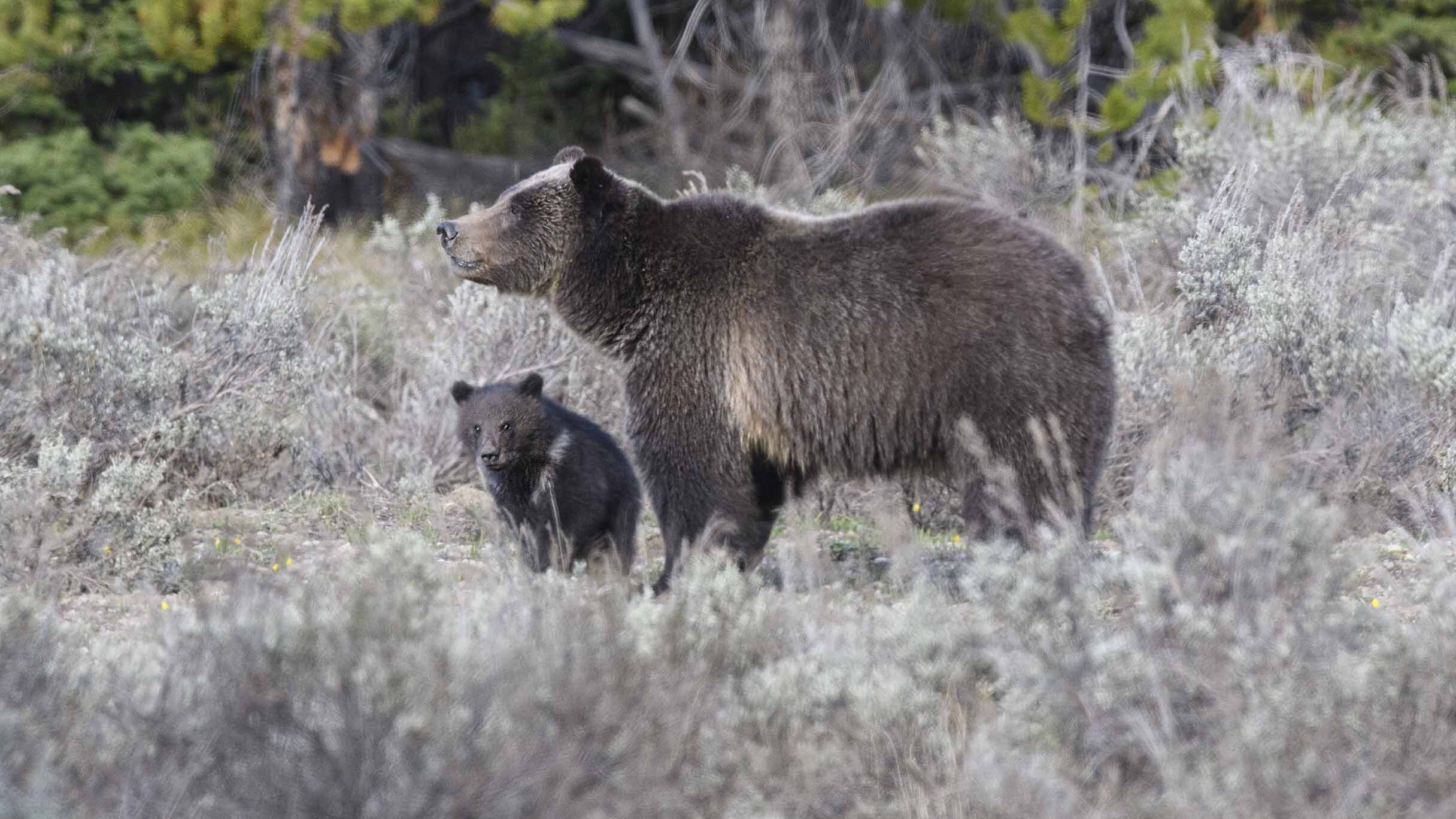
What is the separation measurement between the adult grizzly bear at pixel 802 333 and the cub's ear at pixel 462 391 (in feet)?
1.78

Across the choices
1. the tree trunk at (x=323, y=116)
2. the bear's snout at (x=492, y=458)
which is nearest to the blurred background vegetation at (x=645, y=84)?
the tree trunk at (x=323, y=116)

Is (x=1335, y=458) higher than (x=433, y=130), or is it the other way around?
(x=1335, y=458)

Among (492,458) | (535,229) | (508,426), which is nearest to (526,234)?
(535,229)

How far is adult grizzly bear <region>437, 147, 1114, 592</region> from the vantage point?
19.9 feet

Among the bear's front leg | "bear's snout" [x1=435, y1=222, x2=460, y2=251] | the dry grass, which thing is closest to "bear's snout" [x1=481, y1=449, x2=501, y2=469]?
the dry grass

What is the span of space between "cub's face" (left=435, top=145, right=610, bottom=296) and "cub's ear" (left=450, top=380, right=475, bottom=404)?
22.1 inches

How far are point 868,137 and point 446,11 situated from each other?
6617 millimetres

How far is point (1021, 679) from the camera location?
4410 mm

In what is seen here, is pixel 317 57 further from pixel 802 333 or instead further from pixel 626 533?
pixel 802 333

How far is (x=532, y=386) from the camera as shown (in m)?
7.21

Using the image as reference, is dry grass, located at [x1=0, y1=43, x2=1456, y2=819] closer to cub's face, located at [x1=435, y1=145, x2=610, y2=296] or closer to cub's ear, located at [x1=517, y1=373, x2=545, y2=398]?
cub's ear, located at [x1=517, y1=373, x2=545, y2=398]

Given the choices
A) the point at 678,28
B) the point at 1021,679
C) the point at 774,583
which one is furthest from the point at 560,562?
the point at 678,28

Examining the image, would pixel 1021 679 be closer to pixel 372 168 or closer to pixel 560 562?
pixel 560 562

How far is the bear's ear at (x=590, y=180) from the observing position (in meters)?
6.72
